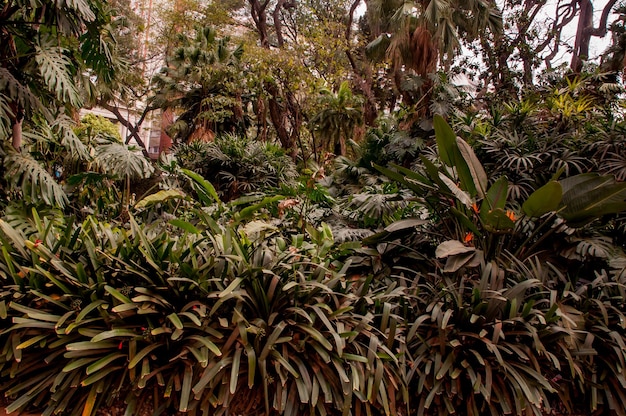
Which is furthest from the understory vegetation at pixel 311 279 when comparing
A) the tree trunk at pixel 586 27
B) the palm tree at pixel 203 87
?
the tree trunk at pixel 586 27

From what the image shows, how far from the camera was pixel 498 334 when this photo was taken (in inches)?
108

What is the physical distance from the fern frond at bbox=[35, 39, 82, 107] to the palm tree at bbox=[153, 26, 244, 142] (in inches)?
368

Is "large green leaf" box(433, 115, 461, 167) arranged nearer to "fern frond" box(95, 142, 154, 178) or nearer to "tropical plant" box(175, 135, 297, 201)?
"fern frond" box(95, 142, 154, 178)

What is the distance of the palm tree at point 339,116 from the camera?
11.5m

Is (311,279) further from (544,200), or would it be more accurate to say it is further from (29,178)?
(29,178)

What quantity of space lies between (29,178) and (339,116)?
347 inches

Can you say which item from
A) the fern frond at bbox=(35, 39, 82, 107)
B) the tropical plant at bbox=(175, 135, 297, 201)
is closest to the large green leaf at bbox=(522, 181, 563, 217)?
the fern frond at bbox=(35, 39, 82, 107)

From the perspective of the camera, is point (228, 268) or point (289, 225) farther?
point (289, 225)

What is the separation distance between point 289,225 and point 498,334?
2.53 meters

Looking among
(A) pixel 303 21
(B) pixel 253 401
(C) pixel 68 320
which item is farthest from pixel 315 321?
(A) pixel 303 21

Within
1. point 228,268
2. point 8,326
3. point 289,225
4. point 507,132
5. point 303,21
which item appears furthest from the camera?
point 303,21

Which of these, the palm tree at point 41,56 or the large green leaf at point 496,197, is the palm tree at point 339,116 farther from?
the large green leaf at point 496,197

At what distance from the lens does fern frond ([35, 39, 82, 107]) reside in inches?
142

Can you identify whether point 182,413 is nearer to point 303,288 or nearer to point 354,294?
point 303,288
